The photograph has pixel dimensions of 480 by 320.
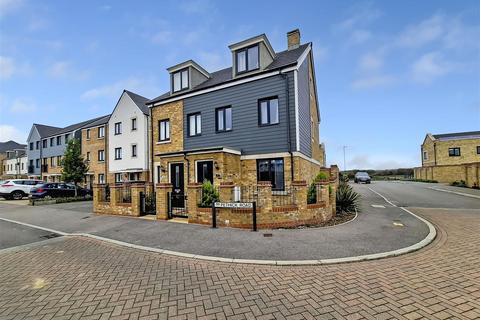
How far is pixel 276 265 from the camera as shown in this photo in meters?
5.46

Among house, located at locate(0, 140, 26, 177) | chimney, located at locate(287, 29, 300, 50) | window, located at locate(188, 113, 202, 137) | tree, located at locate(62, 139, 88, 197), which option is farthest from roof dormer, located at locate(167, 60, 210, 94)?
house, located at locate(0, 140, 26, 177)

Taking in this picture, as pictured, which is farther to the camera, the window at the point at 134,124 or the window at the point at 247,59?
the window at the point at 134,124

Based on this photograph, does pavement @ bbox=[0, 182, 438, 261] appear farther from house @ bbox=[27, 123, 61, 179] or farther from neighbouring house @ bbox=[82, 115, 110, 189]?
Answer: house @ bbox=[27, 123, 61, 179]

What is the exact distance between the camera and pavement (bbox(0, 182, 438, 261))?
20.4 ft

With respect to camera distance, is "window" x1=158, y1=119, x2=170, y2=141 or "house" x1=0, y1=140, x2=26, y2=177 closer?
"window" x1=158, y1=119, x2=170, y2=141

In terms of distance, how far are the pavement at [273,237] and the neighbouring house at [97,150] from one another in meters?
19.5

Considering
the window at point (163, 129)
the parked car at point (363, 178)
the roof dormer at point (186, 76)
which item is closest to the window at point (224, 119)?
the roof dormer at point (186, 76)

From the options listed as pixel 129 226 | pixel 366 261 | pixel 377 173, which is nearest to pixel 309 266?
pixel 366 261

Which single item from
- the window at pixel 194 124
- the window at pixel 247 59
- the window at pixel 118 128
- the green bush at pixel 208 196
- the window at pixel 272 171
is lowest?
the green bush at pixel 208 196

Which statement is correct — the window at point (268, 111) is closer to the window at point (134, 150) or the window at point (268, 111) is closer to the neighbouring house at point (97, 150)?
the window at point (134, 150)

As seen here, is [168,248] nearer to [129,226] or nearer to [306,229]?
[129,226]

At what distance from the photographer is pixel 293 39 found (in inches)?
661

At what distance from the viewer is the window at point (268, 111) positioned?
522 inches

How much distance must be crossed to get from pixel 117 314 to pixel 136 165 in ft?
74.1
